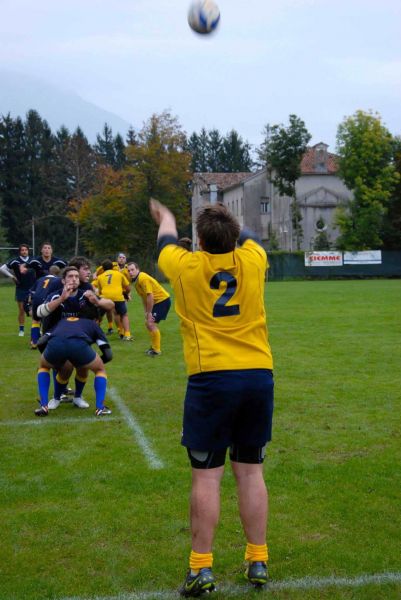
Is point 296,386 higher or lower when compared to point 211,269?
lower

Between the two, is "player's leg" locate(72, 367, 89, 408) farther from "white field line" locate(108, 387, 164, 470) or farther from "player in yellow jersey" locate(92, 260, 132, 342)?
"player in yellow jersey" locate(92, 260, 132, 342)

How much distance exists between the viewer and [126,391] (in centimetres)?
998

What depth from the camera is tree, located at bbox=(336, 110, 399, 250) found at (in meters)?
57.0

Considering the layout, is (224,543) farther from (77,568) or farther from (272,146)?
(272,146)

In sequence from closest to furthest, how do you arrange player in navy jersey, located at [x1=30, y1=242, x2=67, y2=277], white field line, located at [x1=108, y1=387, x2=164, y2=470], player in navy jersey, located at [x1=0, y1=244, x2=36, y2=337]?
white field line, located at [x1=108, y1=387, x2=164, y2=470]
player in navy jersey, located at [x1=30, y1=242, x2=67, y2=277]
player in navy jersey, located at [x1=0, y1=244, x2=36, y2=337]

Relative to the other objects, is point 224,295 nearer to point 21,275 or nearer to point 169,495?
point 169,495

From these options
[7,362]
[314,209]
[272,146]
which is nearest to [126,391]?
[7,362]

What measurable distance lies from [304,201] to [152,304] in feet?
180

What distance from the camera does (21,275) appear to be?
1683cm

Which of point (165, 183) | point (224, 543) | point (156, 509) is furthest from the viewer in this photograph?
point (165, 183)

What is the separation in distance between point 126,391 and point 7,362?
3.82 metres

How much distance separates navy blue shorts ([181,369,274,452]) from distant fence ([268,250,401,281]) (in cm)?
4866

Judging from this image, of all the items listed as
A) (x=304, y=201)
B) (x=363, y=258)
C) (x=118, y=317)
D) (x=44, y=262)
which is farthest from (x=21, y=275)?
(x=304, y=201)

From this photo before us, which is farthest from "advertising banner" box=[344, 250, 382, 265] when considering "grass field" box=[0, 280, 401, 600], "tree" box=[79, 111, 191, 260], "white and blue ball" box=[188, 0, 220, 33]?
"white and blue ball" box=[188, 0, 220, 33]
